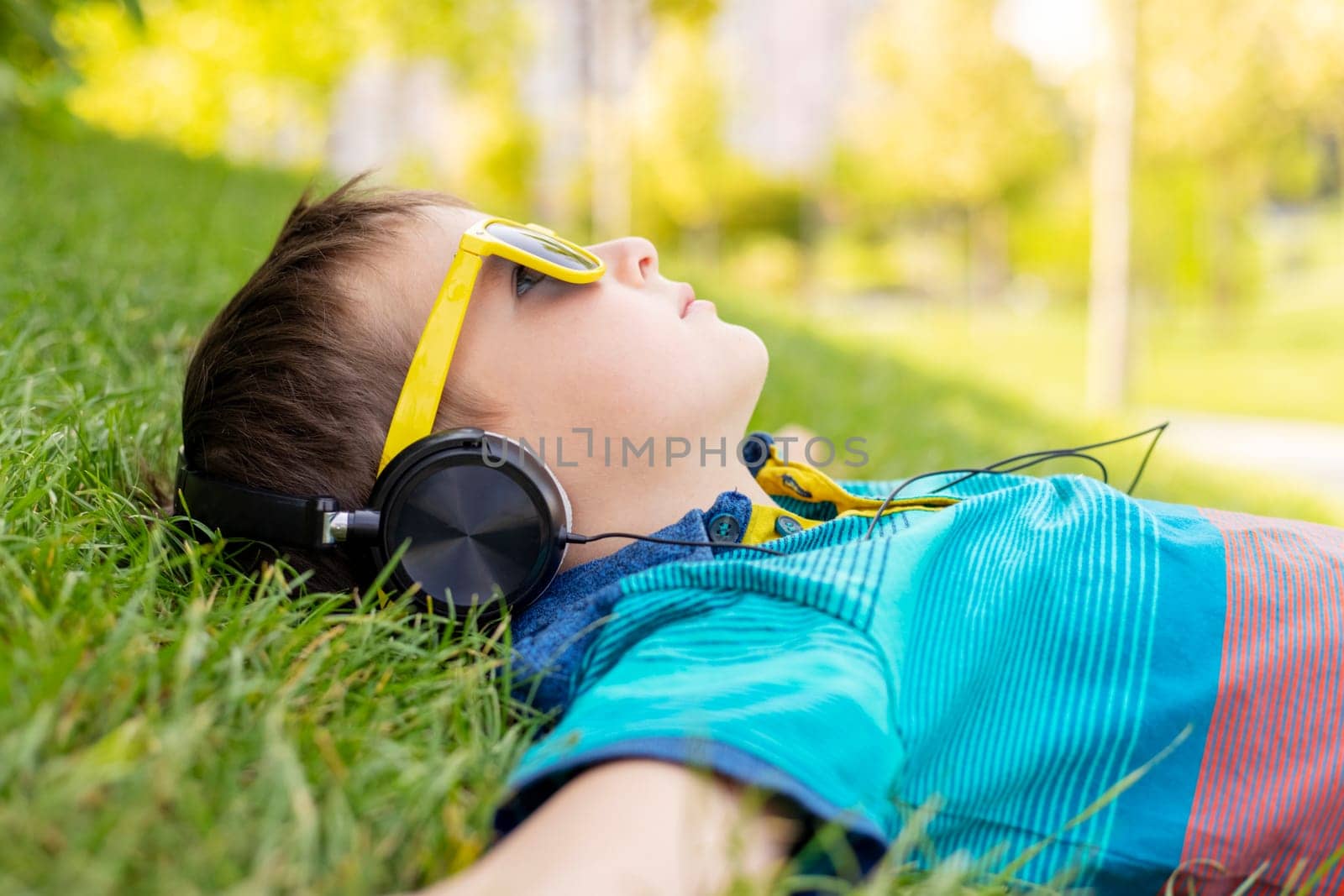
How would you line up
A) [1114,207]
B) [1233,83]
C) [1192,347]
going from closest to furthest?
[1114,207] → [1233,83] → [1192,347]

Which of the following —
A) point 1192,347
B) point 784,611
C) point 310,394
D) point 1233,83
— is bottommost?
point 1192,347

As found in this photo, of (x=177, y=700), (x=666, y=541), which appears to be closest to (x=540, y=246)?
(x=666, y=541)

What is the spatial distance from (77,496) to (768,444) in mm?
1250

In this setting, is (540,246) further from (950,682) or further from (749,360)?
(950,682)

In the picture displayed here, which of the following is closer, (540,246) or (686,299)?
(540,246)

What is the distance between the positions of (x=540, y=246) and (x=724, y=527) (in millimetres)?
561

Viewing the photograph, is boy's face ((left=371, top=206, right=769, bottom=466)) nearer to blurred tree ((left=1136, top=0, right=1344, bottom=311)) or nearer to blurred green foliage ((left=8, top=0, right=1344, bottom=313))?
blurred green foliage ((left=8, top=0, right=1344, bottom=313))

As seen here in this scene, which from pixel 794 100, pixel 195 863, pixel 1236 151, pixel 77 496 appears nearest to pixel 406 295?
pixel 77 496

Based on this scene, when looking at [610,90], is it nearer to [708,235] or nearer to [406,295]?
[406,295]

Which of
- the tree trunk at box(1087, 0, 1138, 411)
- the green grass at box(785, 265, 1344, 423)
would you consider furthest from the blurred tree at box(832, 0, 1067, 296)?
the tree trunk at box(1087, 0, 1138, 411)

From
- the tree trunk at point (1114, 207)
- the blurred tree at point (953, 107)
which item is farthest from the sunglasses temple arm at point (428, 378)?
the blurred tree at point (953, 107)

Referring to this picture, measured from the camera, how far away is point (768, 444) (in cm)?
203

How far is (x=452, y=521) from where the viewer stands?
1468mm

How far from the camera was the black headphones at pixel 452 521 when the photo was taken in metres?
1.46
